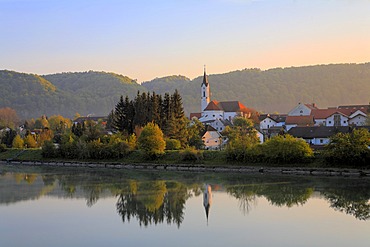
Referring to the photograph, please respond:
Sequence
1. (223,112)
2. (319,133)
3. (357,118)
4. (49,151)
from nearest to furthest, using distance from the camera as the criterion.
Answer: (319,133), (49,151), (357,118), (223,112)

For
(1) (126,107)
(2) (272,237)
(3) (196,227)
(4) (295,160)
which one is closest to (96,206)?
(3) (196,227)

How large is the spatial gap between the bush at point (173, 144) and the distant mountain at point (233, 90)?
90990 mm

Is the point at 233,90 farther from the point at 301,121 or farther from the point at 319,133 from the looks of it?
the point at 319,133

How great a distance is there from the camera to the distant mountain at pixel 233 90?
128875 millimetres

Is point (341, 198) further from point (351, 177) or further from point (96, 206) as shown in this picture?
point (96, 206)

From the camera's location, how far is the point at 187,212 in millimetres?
17922

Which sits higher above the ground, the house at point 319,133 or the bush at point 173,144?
the house at point 319,133

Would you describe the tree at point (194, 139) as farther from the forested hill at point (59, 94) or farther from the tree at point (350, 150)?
the forested hill at point (59, 94)

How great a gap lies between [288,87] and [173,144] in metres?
104

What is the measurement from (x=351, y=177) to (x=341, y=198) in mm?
7195

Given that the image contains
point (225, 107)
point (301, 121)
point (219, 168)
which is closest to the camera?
point (219, 168)

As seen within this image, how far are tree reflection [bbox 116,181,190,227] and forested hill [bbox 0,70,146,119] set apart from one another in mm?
106246

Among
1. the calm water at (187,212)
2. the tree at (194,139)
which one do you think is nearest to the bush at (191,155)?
the calm water at (187,212)

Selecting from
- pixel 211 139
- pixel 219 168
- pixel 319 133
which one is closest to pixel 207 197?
pixel 219 168
